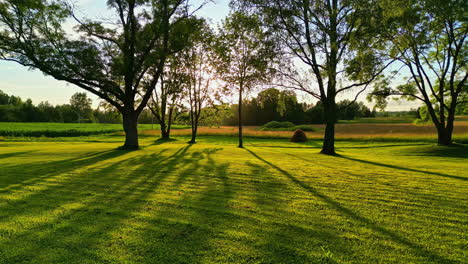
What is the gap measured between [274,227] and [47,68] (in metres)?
18.4

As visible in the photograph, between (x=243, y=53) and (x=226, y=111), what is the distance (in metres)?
10.7

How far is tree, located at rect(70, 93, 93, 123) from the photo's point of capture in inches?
4274

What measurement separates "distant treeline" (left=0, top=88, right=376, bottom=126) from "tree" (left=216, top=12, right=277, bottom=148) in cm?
170

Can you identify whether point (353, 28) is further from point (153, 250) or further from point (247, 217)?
point (153, 250)

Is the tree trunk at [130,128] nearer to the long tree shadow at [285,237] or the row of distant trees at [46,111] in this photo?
the long tree shadow at [285,237]

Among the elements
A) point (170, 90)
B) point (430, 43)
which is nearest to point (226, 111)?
point (170, 90)

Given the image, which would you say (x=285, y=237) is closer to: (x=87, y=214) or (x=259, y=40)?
(x=87, y=214)

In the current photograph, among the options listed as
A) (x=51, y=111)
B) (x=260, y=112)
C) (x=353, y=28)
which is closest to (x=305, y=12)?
(x=353, y=28)

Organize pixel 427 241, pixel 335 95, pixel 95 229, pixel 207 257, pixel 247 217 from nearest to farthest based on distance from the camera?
1. pixel 207 257
2. pixel 427 241
3. pixel 95 229
4. pixel 247 217
5. pixel 335 95

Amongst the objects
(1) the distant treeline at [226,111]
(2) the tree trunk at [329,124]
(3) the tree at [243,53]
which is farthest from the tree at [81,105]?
(2) the tree trunk at [329,124]

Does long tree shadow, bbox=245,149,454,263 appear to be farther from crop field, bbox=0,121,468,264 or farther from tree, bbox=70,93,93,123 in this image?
tree, bbox=70,93,93,123

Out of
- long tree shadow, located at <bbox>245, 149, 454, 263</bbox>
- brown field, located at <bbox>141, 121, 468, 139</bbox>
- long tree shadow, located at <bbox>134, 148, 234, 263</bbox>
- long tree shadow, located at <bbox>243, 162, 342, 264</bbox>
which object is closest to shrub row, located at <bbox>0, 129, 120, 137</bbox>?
brown field, located at <bbox>141, 121, 468, 139</bbox>

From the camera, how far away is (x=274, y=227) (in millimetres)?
4023

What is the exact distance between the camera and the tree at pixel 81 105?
109 metres
